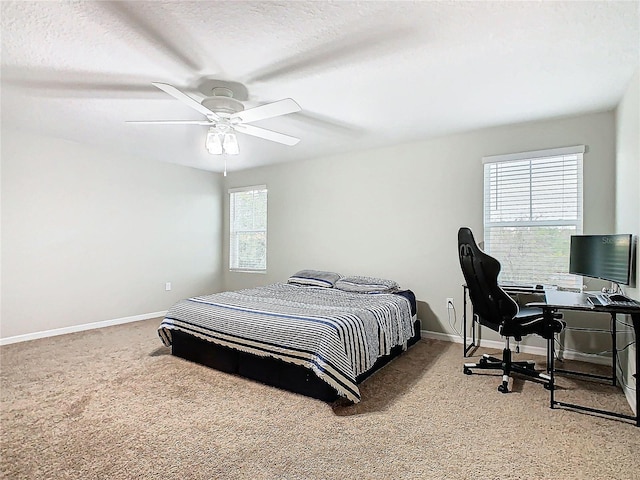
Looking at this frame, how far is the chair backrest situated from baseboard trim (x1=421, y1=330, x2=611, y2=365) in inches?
40.6

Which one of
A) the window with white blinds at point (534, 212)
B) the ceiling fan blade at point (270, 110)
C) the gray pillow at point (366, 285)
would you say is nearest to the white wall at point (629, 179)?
the window with white blinds at point (534, 212)

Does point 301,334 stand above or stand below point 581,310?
below

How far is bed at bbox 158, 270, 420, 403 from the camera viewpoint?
255 cm

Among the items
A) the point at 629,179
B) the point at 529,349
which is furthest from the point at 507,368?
the point at 629,179

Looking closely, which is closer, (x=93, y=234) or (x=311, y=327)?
(x=311, y=327)

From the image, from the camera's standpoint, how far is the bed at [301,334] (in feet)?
8.38

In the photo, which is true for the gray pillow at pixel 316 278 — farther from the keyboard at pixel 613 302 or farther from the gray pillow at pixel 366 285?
the keyboard at pixel 613 302

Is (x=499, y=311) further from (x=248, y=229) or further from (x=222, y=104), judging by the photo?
(x=248, y=229)

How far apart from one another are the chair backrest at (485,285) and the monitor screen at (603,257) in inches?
27.7

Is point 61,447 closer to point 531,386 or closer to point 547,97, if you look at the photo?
point 531,386

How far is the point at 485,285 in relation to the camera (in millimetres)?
2846

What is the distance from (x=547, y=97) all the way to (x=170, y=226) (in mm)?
5010

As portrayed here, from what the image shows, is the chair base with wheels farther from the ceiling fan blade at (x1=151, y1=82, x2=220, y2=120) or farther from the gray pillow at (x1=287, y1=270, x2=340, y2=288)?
the ceiling fan blade at (x1=151, y1=82, x2=220, y2=120)

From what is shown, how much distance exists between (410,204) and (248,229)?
2.86m
